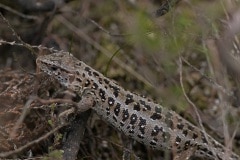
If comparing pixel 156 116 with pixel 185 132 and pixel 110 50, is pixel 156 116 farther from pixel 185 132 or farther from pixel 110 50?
pixel 110 50

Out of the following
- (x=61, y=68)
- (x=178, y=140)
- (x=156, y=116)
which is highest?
(x=61, y=68)

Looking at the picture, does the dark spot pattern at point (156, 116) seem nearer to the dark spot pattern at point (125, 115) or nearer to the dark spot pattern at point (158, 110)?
the dark spot pattern at point (158, 110)

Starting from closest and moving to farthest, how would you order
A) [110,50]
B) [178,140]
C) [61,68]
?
[178,140]
[61,68]
[110,50]

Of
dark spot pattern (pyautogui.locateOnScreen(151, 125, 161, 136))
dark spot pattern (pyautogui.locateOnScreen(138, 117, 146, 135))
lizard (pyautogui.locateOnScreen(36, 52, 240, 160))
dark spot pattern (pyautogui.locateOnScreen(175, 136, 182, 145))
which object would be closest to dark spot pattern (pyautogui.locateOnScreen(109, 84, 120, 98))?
lizard (pyautogui.locateOnScreen(36, 52, 240, 160))

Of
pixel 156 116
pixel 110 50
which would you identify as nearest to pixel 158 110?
pixel 156 116

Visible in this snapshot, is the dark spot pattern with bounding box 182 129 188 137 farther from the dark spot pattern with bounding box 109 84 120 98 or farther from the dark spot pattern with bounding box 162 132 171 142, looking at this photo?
the dark spot pattern with bounding box 109 84 120 98

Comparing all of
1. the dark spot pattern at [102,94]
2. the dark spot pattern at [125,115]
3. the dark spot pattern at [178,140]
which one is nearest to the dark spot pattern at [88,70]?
the dark spot pattern at [102,94]

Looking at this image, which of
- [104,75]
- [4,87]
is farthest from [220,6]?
[4,87]

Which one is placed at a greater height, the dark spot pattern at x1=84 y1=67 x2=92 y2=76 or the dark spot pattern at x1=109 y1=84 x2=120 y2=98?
the dark spot pattern at x1=84 y1=67 x2=92 y2=76

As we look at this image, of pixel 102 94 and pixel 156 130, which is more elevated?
pixel 102 94
